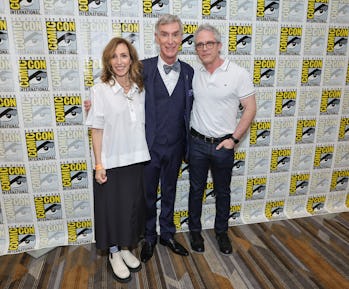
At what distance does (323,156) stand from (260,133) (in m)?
0.79

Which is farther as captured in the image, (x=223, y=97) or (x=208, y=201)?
(x=208, y=201)

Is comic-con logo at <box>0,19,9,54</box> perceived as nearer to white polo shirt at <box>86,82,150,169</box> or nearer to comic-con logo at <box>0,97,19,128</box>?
comic-con logo at <box>0,97,19,128</box>

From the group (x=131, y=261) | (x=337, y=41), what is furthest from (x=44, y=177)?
(x=337, y=41)

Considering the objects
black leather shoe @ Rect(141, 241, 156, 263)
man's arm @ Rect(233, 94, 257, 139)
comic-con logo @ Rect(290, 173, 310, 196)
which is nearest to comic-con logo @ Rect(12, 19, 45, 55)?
man's arm @ Rect(233, 94, 257, 139)

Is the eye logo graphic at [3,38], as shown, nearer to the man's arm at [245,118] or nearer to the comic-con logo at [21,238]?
the comic-con logo at [21,238]

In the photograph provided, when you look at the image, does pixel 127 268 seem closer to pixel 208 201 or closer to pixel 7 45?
pixel 208 201

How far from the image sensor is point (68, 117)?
2.59 metres

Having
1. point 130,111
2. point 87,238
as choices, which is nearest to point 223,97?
point 130,111

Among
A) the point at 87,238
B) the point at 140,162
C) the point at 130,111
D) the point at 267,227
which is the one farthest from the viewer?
the point at 267,227

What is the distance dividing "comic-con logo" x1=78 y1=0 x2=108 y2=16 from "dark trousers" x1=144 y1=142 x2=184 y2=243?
111cm

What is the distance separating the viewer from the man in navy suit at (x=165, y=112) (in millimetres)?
2238

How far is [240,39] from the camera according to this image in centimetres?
271

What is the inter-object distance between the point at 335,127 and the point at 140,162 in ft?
6.82

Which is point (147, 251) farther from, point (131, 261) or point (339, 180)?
point (339, 180)
